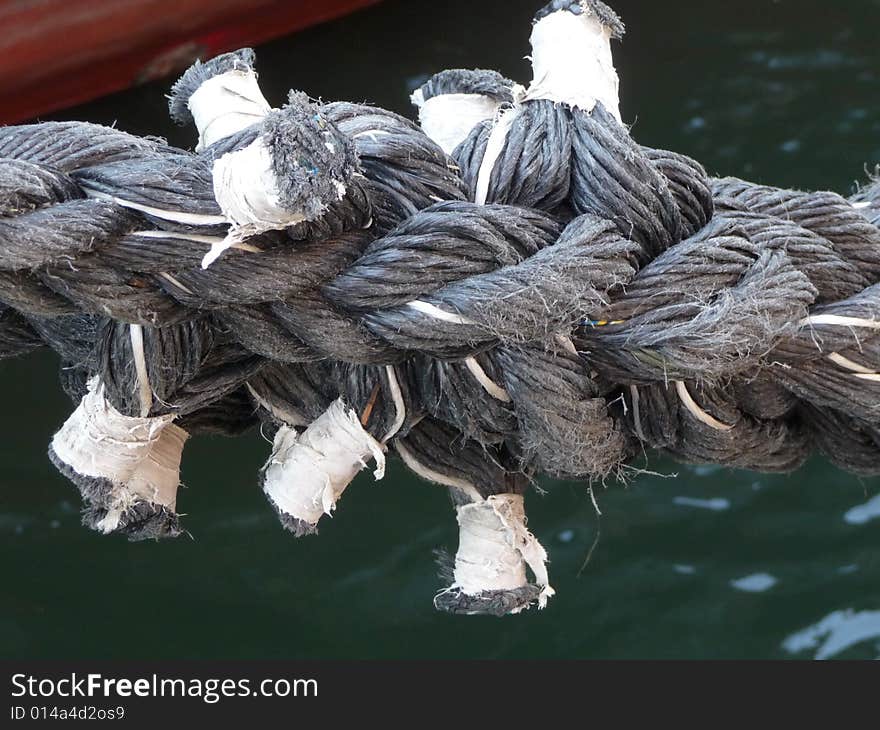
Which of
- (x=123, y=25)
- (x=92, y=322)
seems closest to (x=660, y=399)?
(x=92, y=322)

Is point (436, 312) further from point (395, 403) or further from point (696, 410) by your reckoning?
point (696, 410)

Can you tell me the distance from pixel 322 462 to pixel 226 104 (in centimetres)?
27

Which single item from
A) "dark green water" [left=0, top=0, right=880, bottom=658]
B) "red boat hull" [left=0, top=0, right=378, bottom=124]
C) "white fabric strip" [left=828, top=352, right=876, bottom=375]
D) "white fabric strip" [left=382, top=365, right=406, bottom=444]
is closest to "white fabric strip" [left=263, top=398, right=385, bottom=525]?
"white fabric strip" [left=382, top=365, right=406, bottom=444]

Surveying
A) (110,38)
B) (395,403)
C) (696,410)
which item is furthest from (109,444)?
(110,38)

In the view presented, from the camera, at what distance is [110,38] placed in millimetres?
1660

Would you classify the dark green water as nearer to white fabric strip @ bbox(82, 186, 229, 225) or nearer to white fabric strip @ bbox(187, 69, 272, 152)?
white fabric strip @ bbox(187, 69, 272, 152)

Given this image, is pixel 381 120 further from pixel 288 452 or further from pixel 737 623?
pixel 737 623

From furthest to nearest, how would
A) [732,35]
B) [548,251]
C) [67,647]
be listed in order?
[732,35], [67,647], [548,251]

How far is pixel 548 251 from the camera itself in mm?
787

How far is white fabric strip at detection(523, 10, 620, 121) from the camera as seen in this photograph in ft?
2.90

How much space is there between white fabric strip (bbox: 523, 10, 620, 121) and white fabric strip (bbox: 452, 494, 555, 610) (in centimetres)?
31

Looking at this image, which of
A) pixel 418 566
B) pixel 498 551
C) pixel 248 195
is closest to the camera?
pixel 248 195

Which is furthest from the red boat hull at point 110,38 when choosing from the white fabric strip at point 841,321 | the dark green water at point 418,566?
the white fabric strip at point 841,321

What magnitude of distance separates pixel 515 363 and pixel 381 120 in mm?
189
